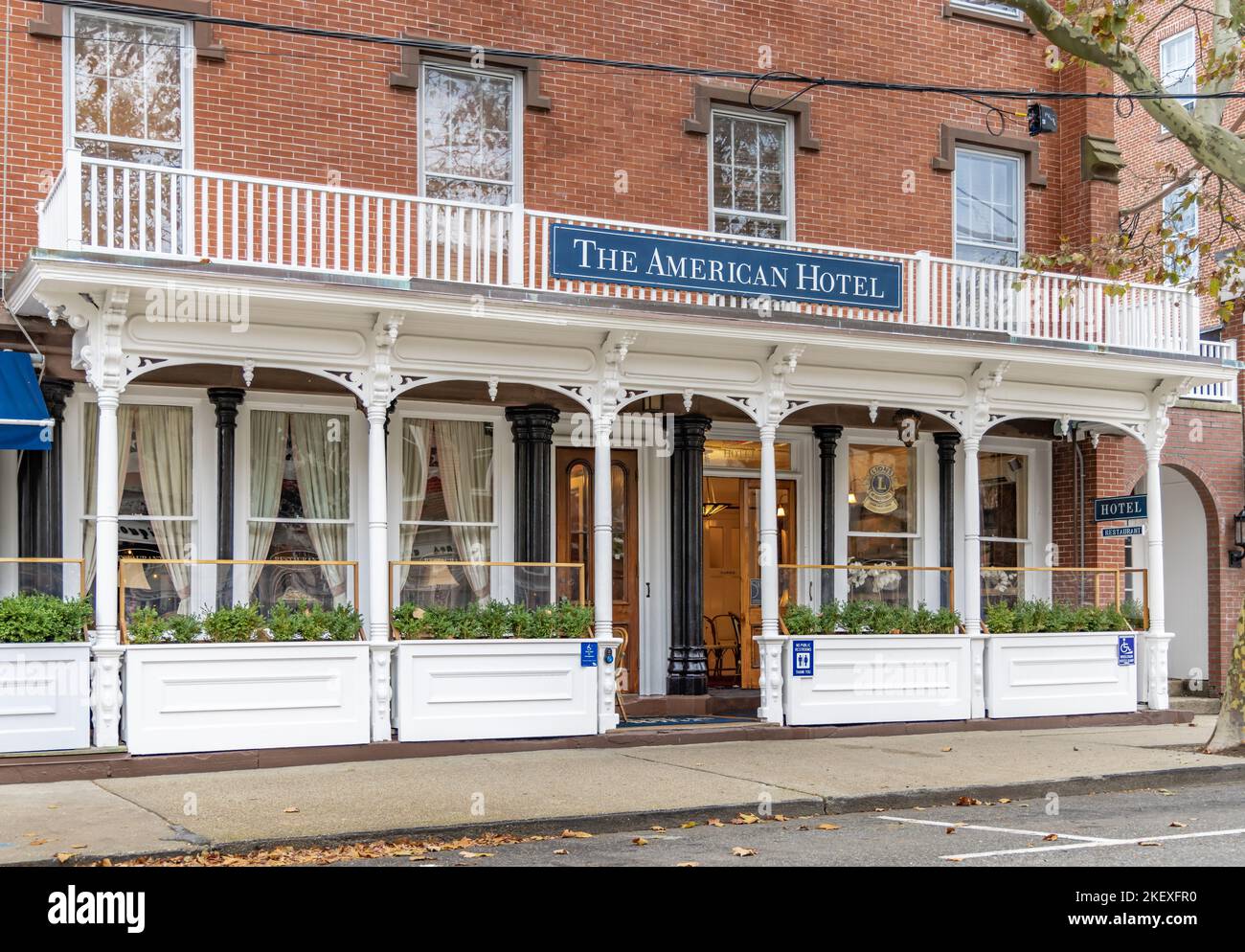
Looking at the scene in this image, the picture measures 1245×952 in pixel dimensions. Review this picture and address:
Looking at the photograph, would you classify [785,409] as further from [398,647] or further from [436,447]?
[398,647]

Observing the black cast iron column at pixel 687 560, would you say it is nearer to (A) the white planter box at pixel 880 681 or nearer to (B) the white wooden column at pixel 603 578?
(A) the white planter box at pixel 880 681

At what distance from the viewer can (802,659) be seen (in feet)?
49.3

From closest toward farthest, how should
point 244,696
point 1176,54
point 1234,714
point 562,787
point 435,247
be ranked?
point 562,787
point 244,696
point 435,247
point 1234,714
point 1176,54

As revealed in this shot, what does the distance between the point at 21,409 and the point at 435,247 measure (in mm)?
3908

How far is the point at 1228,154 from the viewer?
13.6 m

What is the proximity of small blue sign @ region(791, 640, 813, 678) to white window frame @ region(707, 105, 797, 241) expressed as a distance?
196 inches

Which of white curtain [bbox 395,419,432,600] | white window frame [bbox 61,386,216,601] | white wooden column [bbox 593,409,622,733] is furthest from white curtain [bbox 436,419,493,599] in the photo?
white window frame [bbox 61,386,216,601]

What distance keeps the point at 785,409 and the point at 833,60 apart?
5.12 metres

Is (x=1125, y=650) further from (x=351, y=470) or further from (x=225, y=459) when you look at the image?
(x=225, y=459)

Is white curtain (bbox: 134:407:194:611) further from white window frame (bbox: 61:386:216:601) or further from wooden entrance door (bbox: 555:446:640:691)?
wooden entrance door (bbox: 555:446:640:691)

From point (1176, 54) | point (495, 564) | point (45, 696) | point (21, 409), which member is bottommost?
point (45, 696)

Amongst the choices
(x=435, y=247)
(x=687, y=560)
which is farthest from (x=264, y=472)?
(x=687, y=560)

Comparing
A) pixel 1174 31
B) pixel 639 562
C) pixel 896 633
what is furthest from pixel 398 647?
pixel 1174 31

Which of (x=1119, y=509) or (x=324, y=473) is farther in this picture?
(x=1119, y=509)
